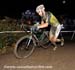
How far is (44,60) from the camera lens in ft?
31.3

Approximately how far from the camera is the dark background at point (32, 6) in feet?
88.1

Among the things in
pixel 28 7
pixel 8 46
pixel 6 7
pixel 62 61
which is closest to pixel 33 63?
pixel 62 61

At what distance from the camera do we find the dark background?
2686 centimetres

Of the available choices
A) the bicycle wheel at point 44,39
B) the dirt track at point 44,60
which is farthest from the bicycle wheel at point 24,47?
the bicycle wheel at point 44,39

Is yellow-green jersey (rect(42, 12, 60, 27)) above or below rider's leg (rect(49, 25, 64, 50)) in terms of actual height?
above

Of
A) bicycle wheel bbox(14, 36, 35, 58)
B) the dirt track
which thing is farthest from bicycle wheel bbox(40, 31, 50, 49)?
bicycle wheel bbox(14, 36, 35, 58)

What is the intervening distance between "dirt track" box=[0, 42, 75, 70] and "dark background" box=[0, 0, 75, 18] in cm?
1526

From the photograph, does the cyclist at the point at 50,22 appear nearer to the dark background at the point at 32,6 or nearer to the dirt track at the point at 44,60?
the dirt track at the point at 44,60

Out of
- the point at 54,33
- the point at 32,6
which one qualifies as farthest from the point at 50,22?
the point at 32,6

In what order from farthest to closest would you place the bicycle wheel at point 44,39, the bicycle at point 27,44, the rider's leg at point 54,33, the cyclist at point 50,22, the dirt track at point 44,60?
the bicycle wheel at point 44,39, the rider's leg at point 54,33, the bicycle at point 27,44, the cyclist at point 50,22, the dirt track at point 44,60

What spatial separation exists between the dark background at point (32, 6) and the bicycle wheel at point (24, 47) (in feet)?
52.4

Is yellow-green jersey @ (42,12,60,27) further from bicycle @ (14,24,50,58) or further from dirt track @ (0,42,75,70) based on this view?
dirt track @ (0,42,75,70)

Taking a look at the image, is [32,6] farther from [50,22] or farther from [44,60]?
[44,60]

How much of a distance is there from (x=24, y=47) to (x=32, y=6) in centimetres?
1999
